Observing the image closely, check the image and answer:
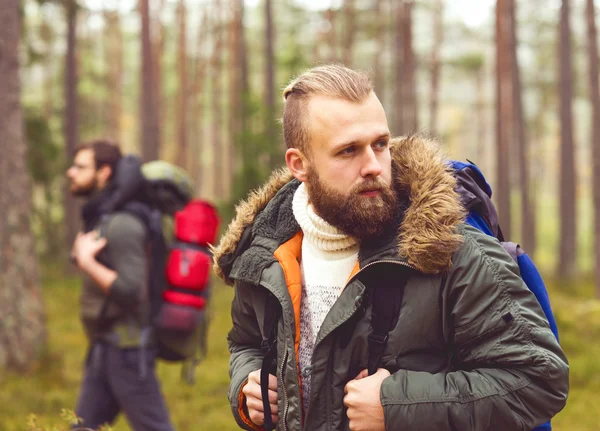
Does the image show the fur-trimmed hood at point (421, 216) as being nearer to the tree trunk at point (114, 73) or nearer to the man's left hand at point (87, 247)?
the man's left hand at point (87, 247)

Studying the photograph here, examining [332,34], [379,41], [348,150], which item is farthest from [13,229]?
[379,41]

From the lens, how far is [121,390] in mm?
4801

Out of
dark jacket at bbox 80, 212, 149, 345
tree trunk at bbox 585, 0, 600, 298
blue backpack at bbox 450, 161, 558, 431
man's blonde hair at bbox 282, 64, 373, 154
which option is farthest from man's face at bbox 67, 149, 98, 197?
tree trunk at bbox 585, 0, 600, 298

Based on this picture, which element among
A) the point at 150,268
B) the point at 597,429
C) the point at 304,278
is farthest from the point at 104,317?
the point at 597,429

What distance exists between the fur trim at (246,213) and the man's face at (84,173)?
103 inches

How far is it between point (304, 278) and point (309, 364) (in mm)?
313

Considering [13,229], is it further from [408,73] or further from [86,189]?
[408,73]

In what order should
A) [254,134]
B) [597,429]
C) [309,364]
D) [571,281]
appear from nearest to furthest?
1. [309,364]
2. [597,429]
3. [254,134]
4. [571,281]

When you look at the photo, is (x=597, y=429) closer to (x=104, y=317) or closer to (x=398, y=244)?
(x=104, y=317)

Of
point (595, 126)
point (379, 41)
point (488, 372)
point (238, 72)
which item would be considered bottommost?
point (488, 372)

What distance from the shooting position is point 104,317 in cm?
493

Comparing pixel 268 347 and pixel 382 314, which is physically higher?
pixel 382 314

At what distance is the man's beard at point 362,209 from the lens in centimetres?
225

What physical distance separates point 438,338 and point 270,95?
57.2 ft
